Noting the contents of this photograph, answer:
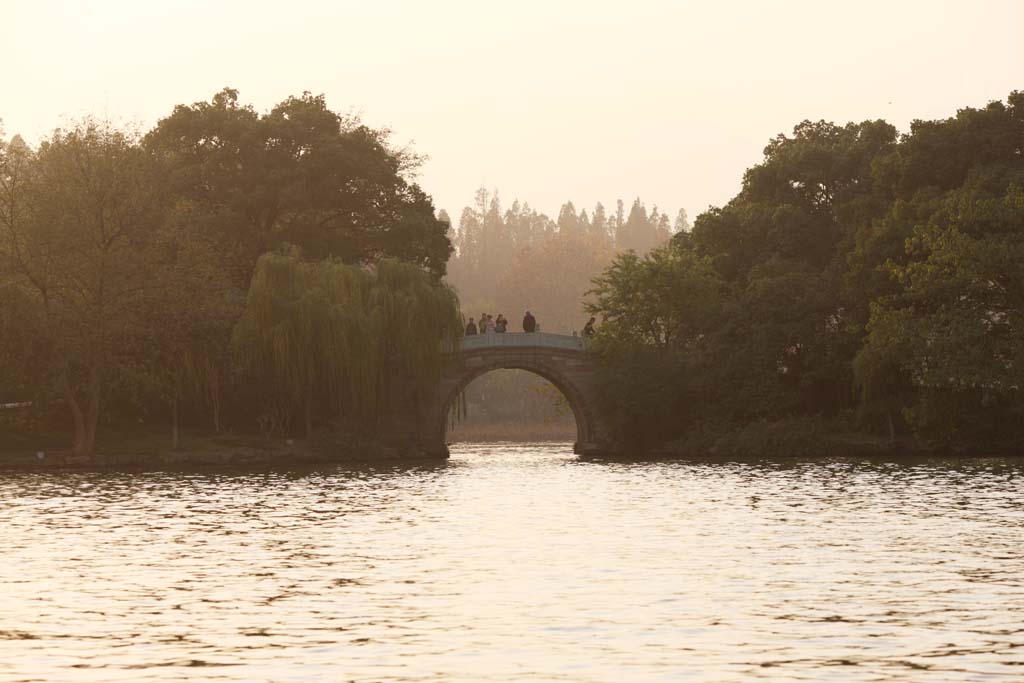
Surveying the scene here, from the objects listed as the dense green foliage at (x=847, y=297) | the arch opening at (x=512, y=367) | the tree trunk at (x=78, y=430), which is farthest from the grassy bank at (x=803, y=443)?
the tree trunk at (x=78, y=430)

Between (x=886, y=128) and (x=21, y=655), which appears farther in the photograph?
(x=886, y=128)

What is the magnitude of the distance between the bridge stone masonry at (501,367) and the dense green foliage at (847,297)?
1.49 meters

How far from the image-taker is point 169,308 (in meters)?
53.3

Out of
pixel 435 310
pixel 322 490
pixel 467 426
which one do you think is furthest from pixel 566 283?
pixel 322 490

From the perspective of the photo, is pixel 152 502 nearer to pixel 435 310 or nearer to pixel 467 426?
pixel 435 310

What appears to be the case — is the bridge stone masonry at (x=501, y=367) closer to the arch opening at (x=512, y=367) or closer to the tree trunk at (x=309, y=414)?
the arch opening at (x=512, y=367)

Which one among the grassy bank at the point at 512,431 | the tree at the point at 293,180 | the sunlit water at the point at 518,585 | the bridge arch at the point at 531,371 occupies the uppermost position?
the tree at the point at 293,180

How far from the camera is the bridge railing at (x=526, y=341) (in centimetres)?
6600

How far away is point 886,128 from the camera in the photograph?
70000mm

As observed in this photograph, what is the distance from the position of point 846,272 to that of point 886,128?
1009 centimetres

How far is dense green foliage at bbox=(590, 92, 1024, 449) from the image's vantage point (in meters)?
53.4

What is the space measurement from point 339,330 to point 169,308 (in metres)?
5.84

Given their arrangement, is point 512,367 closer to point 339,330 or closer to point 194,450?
point 339,330

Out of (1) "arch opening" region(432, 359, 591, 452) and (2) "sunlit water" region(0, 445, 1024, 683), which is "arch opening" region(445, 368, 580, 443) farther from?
(2) "sunlit water" region(0, 445, 1024, 683)
